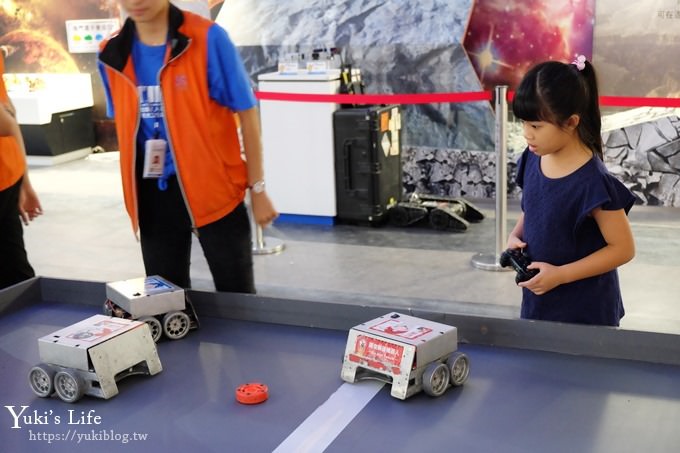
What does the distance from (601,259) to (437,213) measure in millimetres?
3189

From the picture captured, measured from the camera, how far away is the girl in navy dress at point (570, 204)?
5.49ft

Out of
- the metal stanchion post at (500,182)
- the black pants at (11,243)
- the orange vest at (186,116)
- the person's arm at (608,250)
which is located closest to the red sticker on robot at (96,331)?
the orange vest at (186,116)

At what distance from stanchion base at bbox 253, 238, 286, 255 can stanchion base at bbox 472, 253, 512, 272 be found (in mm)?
1075

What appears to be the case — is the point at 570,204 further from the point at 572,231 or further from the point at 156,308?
the point at 156,308

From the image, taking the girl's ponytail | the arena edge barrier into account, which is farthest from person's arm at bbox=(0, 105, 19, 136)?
the girl's ponytail

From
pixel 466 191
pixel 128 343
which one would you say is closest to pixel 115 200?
pixel 466 191

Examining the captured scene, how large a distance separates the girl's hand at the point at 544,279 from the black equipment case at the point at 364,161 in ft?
10.7

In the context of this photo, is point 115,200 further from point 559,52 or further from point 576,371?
point 576,371

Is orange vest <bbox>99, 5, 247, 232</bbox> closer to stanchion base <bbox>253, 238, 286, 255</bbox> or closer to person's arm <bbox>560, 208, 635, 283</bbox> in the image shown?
person's arm <bbox>560, 208, 635, 283</bbox>

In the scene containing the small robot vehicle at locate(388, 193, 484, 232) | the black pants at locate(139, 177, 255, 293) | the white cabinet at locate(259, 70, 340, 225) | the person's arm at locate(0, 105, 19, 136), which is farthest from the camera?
the white cabinet at locate(259, 70, 340, 225)

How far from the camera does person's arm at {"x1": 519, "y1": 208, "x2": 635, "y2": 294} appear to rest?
1.67 m

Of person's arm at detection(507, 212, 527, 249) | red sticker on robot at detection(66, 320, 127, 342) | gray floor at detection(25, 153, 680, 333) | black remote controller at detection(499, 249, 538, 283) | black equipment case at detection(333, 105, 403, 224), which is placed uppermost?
person's arm at detection(507, 212, 527, 249)

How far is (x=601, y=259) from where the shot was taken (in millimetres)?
1678

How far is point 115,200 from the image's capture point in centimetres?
595
